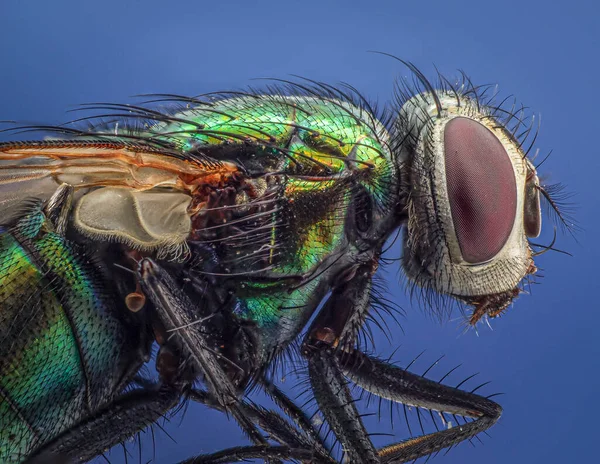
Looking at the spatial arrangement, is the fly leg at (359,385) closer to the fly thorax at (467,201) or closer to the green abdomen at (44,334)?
the fly thorax at (467,201)

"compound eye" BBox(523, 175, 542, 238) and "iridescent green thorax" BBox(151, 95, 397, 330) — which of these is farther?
"compound eye" BBox(523, 175, 542, 238)

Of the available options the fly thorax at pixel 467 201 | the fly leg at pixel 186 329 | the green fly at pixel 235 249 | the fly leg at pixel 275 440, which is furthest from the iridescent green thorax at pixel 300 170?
the fly leg at pixel 275 440

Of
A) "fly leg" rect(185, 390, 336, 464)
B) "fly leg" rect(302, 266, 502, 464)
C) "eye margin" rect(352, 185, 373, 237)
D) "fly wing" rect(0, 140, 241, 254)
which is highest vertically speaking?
"eye margin" rect(352, 185, 373, 237)

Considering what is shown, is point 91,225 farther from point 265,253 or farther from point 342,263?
point 342,263

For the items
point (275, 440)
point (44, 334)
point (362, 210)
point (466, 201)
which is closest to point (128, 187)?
point (44, 334)

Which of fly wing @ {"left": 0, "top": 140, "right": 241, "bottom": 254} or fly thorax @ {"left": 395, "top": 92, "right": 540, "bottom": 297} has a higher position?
fly thorax @ {"left": 395, "top": 92, "right": 540, "bottom": 297}

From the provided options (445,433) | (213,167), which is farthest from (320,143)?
(445,433)

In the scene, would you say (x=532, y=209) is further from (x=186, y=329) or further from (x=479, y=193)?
(x=186, y=329)

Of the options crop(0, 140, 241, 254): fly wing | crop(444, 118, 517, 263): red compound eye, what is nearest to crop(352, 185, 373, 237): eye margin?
crop(444, 118, 517, 263): red compound eye

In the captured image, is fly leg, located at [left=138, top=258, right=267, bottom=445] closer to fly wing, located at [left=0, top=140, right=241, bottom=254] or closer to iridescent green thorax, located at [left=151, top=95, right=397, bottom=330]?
fly wing, located at [left=0, top=140, right=241, bottom=254]
